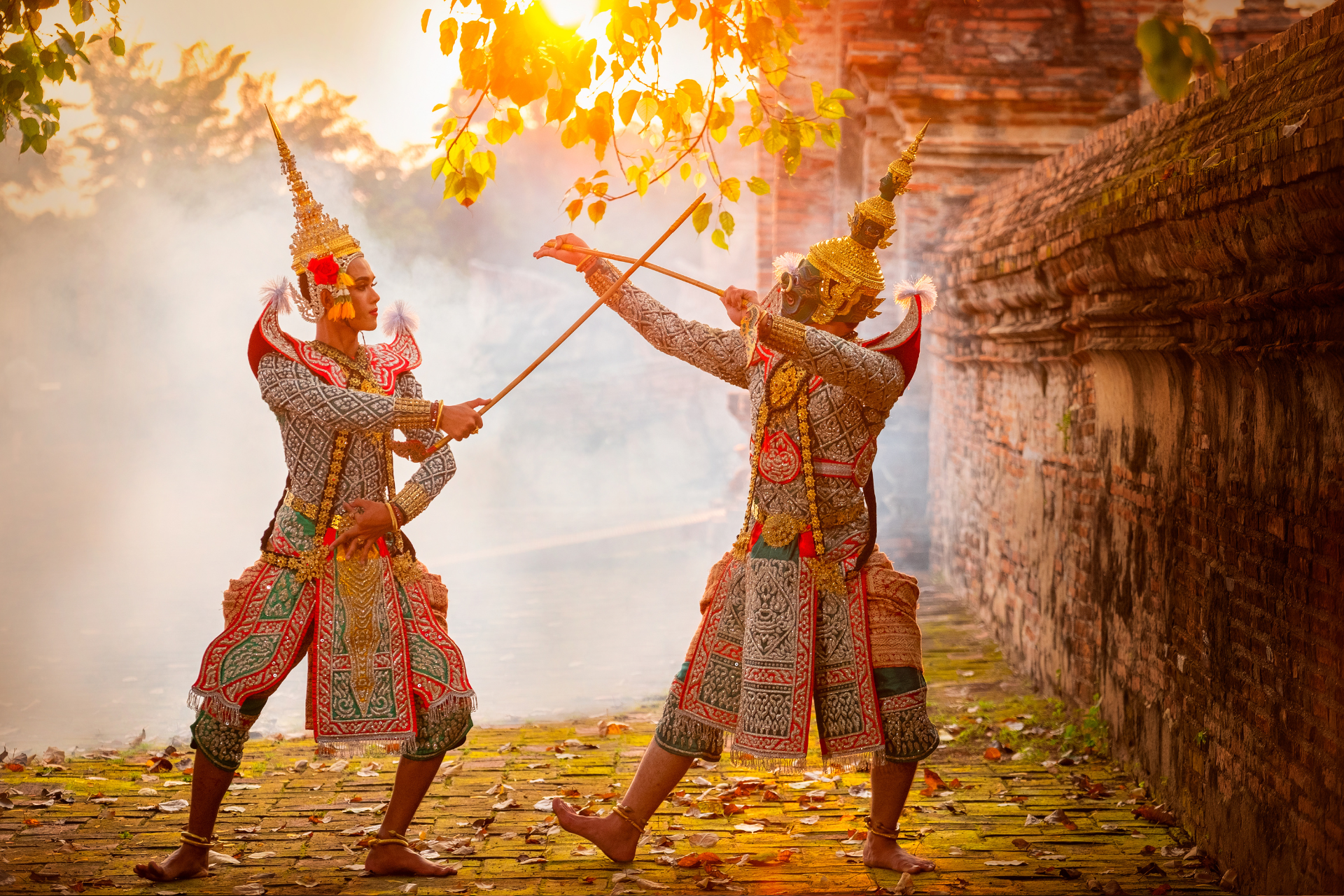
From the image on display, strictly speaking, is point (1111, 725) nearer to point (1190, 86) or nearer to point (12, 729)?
point (1190, 86)

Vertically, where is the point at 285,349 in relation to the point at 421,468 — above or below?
above

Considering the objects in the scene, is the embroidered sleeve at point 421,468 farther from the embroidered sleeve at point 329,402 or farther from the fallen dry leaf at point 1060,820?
the fallen dry leaf at point 1060,820

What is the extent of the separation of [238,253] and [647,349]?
10.9 metres

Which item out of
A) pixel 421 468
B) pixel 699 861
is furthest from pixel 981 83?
pixel 699 861

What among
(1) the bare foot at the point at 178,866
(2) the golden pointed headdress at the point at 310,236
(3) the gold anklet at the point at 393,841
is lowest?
(1) the bare foot at the point at 178,866

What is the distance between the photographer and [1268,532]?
3.91m

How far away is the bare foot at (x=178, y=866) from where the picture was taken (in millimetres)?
4082

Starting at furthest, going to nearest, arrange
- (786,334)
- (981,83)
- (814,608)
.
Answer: (981,83) < (814,608) < (786,334)

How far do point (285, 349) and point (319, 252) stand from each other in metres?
0.38

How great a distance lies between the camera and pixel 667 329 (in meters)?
4.58

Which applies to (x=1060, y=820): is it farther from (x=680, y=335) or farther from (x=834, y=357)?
(x=680, y=335)

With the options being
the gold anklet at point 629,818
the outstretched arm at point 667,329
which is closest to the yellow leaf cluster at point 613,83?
the outstretched arm at point 667,329

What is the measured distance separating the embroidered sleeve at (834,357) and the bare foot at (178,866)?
8.56 ft

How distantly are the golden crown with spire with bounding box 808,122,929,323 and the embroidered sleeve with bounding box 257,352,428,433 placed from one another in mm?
1459
